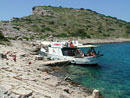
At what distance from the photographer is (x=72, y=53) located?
29.1m

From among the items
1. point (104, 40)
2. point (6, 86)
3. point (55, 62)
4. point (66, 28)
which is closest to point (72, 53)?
point (55, 62)

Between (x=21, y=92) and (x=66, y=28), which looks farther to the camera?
(x=66, y=28)

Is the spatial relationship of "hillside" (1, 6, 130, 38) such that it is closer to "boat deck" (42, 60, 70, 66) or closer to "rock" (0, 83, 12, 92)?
"boat deck" (42, 60, 70, 66)

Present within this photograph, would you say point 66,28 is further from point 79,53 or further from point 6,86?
point 6,86

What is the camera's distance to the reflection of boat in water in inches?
1013

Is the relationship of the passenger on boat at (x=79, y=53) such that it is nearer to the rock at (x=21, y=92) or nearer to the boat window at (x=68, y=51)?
the boat window at (x=68, y=51)

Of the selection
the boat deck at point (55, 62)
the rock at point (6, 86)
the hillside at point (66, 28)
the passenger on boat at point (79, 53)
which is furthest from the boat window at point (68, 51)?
the hillside at point (66, 28)

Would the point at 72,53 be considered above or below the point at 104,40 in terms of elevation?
below

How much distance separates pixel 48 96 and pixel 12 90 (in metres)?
1.86

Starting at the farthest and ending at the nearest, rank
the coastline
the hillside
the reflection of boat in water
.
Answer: the hillside < the coastline < the reflection of boat in water

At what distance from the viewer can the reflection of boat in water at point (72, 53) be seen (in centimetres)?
Answer: 2572

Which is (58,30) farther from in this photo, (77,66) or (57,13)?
(77,66)

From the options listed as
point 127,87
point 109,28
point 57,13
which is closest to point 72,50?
point 127,87

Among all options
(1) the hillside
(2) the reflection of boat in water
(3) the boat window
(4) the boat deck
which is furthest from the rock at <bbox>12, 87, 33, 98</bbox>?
(1) the hillside
